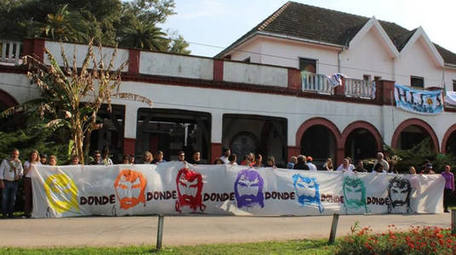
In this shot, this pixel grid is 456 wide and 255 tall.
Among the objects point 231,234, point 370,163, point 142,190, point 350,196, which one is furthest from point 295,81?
point 231,234

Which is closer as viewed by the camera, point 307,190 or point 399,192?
point 307,190

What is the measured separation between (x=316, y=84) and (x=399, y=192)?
21.6ft

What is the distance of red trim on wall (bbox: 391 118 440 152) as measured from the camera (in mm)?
20469

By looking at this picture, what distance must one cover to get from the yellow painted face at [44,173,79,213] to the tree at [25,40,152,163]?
2585mm

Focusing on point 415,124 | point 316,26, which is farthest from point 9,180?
point 316,26

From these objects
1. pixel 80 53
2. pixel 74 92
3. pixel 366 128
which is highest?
pixel 80 53

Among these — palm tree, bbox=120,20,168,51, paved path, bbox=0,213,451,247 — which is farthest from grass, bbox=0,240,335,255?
palm tree, bbox=120,20,168,51

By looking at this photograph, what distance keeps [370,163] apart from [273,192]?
7.99m

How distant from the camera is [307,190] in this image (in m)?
12.7

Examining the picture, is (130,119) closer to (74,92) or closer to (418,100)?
(74,92)

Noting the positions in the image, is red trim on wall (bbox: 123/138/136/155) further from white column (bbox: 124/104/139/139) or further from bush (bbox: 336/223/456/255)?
bush (bbox: 336/223/456/255)

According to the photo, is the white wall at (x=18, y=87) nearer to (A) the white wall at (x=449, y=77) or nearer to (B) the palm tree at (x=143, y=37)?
(B) the palm tree at (x=143, y=37)

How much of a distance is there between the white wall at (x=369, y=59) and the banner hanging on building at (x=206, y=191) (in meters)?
11.1

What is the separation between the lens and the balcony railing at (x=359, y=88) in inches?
776
